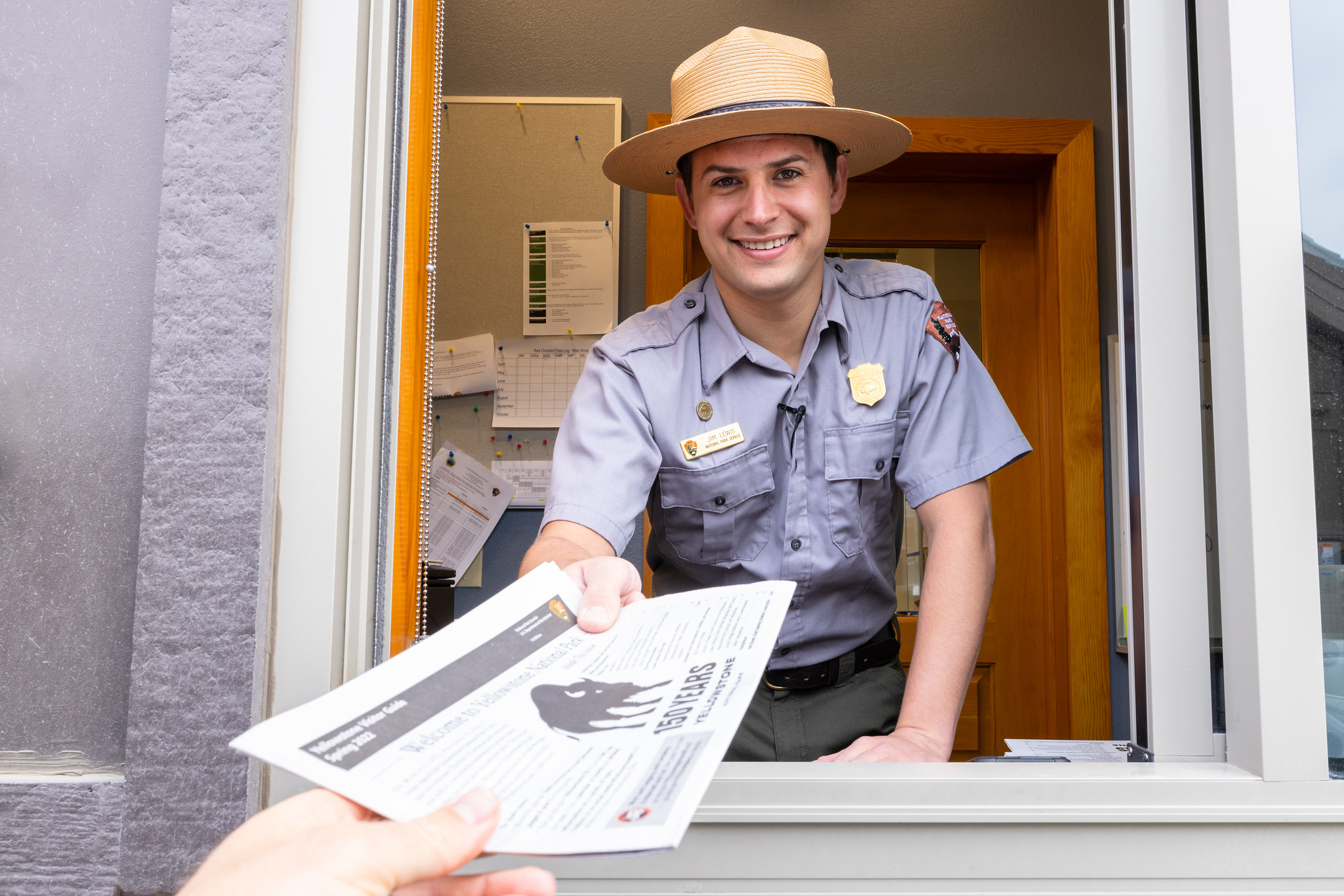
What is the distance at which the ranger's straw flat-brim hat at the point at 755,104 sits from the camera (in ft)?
4.31

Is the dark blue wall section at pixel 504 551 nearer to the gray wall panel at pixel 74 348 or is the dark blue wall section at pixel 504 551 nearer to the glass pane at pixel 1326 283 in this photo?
the gray wall panel at pixel 74 348

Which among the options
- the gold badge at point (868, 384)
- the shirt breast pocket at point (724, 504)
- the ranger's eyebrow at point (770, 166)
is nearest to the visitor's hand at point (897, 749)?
the shirt breast pocket at point (724, 504)

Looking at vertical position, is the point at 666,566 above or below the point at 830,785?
above

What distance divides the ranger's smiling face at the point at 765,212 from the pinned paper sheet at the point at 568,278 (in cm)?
97

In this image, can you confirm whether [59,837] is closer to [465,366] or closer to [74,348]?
[74,348]

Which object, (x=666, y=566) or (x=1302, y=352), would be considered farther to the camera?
(x=666, y=566)

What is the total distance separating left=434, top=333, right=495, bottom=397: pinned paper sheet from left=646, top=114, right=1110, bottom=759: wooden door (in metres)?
0.46

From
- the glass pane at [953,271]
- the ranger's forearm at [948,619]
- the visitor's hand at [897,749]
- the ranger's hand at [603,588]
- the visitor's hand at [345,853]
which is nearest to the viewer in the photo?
the visitor's hand at [345,853]

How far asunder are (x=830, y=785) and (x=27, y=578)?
2.34 ft

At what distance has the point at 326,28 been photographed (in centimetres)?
82

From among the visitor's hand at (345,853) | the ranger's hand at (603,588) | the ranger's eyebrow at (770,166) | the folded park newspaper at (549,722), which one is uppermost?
the ranger's eyebrow at (770,166)

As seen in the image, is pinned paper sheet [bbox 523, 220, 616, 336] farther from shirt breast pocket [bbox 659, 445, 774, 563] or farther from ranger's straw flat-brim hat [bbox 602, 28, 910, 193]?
shirt breast pocket [bbox 659, 445, 774, 563]

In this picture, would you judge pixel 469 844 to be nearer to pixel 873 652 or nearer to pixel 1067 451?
pixel 873 652

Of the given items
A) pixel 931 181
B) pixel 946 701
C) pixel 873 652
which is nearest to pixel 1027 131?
pixel 931 181
